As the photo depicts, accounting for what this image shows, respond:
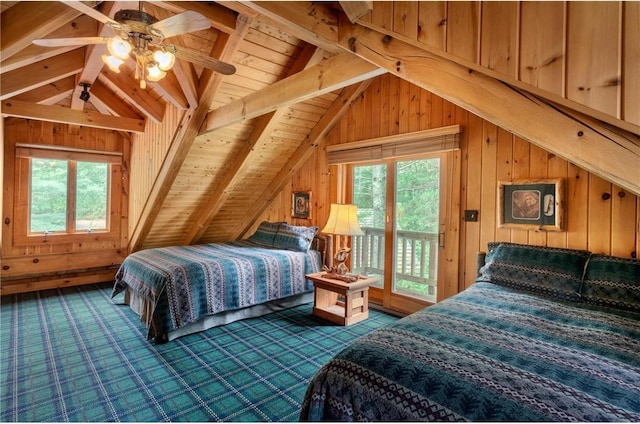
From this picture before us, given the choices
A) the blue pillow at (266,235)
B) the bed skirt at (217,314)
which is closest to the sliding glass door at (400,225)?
the bed skirt at (217,314)

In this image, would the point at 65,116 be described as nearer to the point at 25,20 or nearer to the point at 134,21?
the point at 25,20

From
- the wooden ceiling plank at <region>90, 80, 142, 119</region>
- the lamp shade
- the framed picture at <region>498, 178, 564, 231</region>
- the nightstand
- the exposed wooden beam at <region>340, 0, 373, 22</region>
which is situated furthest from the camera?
the wooden ceiling plank at <region>90, 80, 142, 119</region>

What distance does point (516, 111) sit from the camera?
137 centimetres

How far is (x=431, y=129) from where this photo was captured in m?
3.29

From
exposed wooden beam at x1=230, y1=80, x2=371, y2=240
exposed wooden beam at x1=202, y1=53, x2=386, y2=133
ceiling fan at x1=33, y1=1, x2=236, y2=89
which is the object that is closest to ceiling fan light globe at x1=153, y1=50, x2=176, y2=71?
ceiling fan at x1=33, y1=1, x2=236, y2=89

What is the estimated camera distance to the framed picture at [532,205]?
2511 mm

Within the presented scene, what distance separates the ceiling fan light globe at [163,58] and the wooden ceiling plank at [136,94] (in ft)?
7.41

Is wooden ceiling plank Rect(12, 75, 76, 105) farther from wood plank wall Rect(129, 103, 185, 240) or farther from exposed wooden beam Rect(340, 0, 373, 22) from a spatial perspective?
exposed wooden beam Rect(340, 0, 373, 22)

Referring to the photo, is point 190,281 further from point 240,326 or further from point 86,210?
point 86,210

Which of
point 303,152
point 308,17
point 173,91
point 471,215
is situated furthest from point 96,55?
point 471,215

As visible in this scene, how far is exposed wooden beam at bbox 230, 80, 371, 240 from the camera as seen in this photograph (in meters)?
4.02

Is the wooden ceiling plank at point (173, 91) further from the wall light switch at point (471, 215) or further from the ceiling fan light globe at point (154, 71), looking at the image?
the wall light switch at point (471, 215)

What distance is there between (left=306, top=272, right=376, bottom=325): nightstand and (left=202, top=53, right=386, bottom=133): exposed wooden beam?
1.82 metres

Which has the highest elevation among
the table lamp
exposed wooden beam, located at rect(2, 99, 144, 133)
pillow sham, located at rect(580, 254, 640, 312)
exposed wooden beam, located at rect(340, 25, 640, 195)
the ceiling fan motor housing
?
exposed wooden beam, located at rect(2, 99, 144, 133)
